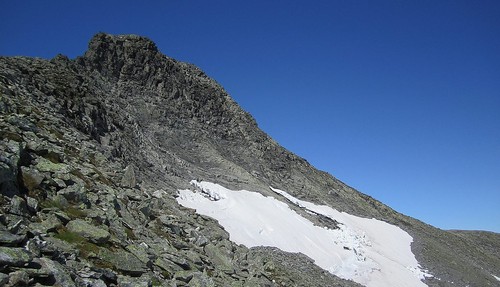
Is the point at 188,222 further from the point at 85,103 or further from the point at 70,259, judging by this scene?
the point at 85,103

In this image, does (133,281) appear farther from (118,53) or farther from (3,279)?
(118,53)

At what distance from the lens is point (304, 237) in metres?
37.4

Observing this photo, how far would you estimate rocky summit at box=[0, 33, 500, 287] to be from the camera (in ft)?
39.4

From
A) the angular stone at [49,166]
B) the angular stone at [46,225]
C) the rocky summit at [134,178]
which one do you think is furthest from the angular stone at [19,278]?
the angular stone at [49,166]

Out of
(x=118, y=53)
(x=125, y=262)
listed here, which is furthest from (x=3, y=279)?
(x=118, y=53)

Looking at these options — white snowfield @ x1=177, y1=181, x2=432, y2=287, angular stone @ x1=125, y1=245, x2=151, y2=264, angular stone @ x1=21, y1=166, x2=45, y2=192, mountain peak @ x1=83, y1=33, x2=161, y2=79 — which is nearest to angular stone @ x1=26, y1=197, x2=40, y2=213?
angular stone @ x1=21, y1=166, x2=45, y2=192

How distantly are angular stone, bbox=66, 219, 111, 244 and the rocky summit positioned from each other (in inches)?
1.8

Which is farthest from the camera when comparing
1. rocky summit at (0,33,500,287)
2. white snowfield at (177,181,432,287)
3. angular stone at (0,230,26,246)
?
white snowfield at (177,181,432,287)

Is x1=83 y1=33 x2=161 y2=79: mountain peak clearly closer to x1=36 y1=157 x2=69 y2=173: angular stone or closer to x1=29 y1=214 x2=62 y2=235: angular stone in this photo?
x1=36 y1=157 x2=69 y2=173: angular stone

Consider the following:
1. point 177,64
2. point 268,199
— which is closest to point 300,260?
point 268,199

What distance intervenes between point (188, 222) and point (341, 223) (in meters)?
28.5

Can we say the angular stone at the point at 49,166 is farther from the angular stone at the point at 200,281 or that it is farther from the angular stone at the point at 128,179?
the angular stone at the point at 200,281

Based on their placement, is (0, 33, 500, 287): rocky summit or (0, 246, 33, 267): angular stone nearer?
(0, 246, 33, 267): angular stone

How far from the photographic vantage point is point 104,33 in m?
60.8
